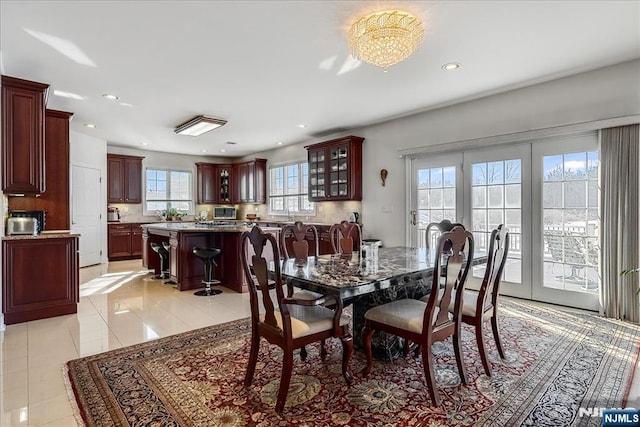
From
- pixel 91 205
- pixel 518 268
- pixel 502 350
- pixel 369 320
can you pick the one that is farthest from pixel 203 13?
pixel 91 205

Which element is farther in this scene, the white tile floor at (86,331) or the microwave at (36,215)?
the microwave at (36,215)

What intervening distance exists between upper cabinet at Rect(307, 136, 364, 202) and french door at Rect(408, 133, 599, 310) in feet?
5.15

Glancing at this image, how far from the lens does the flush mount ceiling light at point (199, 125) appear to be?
214 inches

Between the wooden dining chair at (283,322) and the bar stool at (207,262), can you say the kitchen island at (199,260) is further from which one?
the wooden dining chair at (283,322)

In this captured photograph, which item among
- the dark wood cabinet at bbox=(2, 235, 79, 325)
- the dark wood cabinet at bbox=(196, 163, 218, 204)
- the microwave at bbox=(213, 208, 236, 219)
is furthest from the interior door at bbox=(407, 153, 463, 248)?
the dark wood cabinet at bbox=(196, 163, 218, 204)

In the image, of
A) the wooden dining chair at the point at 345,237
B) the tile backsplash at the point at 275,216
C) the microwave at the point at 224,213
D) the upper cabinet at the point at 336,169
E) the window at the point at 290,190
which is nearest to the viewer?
the wooden dining chair at the point at 345,237

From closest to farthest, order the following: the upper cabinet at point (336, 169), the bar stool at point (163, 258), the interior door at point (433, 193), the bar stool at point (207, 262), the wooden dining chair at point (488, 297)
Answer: the wooden dining chair at point (488, 297) → the bar stool at point (207, 262) → the interior door at point (433, 193) → the bar stool at point (163, 258) → the upper cabinet at point (336, 169)

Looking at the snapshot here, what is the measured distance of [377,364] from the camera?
2.60m

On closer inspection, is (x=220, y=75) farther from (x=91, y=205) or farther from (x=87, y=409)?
(x=91, y=205)

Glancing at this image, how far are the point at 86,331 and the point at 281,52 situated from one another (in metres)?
3.25

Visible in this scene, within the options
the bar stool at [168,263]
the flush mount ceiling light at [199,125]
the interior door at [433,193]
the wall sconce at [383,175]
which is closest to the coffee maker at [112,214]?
the bar stool at [168,263]

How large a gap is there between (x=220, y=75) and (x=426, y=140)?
3062 millimetres

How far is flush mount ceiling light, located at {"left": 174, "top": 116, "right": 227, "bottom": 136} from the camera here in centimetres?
544

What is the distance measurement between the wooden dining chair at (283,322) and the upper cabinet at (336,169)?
4.07 metres
